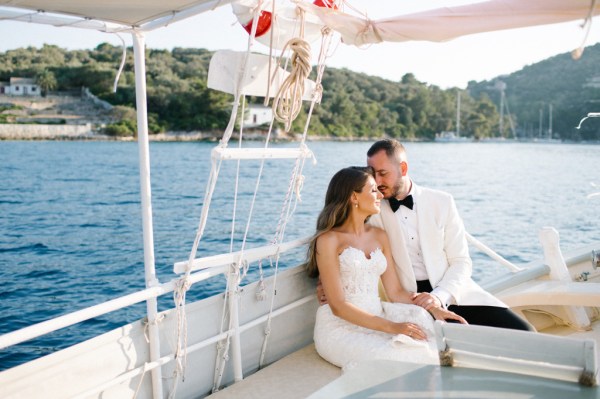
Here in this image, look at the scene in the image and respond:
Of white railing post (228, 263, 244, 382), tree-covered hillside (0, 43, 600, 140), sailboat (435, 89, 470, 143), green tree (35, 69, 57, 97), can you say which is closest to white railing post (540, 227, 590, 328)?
white railing post (228, 263, 244, 382)

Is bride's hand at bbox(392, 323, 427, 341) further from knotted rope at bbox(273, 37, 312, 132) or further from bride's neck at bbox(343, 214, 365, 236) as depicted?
knotted rope at bbox(273, 37, 312, 132)

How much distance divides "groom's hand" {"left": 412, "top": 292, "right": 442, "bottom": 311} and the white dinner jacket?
149 mm

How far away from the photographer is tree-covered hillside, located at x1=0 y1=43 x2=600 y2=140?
57875mm

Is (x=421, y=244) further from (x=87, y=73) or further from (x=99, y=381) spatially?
(x=87, y=73)

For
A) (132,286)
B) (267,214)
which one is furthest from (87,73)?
Answer: (132,286)

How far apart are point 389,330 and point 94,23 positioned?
1.87 meters

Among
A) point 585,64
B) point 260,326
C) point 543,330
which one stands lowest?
point 543,330

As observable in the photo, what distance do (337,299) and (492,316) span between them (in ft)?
2.61

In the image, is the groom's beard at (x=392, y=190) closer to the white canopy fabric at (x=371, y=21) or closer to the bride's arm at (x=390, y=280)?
the bride's arm at (x=390, y=280)

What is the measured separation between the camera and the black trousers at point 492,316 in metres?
3.03

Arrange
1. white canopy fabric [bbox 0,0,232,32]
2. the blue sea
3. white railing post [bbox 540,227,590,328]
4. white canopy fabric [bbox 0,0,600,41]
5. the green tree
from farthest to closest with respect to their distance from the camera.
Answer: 1. the green tree
2. the blue sea
3. white railing post [bbox 540,227,590,328]
4. white canopy fabric [bbox 0,0,232,32]
5. white canopy fabric [bbox 0,0,600,41]

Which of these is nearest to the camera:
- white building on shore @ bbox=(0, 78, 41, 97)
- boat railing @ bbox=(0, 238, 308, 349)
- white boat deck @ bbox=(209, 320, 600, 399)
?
white boat deck @ bbox=(209, 320, 600, 399)

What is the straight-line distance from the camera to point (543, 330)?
3.94 meters

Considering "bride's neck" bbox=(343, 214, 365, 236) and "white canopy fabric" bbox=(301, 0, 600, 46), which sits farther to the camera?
"bride's neck" bbox=(343, 214, 365, 236)
